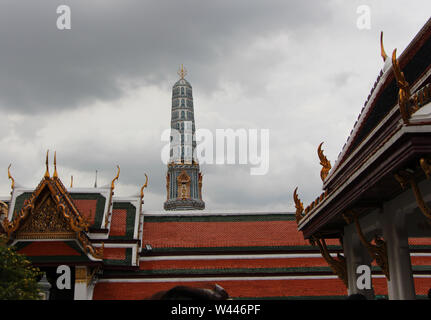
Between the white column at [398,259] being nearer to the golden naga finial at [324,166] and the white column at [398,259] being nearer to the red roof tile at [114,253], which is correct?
the golden naga finial at [324,166]

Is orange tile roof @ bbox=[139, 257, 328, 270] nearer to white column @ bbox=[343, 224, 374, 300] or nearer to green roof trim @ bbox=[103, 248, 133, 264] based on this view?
green roof trim @ bbox=[103, 248, 133, 264]

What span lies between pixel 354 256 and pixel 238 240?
9.23 meters

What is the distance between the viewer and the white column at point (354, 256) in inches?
464

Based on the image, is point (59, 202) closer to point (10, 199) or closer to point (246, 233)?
point (10, 199)

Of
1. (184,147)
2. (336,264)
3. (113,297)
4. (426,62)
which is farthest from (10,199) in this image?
→ (184,147)

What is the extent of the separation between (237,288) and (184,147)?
152ft

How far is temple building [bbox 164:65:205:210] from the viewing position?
59.0m

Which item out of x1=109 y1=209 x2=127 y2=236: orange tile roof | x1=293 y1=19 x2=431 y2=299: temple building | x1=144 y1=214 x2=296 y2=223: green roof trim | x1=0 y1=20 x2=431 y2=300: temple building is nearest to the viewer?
x1=293 y1=19 x2=431 y2=299: temple building

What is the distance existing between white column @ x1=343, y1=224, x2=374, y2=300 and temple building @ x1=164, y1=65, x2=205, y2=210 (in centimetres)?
4598

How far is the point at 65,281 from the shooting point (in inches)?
690

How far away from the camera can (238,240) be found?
2077 cm

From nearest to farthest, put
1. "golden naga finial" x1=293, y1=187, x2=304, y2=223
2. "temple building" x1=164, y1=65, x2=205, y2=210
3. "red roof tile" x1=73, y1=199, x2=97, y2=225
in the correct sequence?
"golden naga finial" x1=293, y1=187, x2=304, y2=223 → "red roof tile" x1=73, y1=199, x2=97, y2=225 → "temple building" x1=164, y1=65, x2=205, y2=210

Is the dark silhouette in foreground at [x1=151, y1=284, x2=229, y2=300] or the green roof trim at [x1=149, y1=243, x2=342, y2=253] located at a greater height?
the green roof trim at [x1=149, y1=243, x2=342, y2=253]

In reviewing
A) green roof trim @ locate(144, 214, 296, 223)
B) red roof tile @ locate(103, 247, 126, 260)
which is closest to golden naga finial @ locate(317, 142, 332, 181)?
green roof trim @ locate(144, 214, 296, 223)
